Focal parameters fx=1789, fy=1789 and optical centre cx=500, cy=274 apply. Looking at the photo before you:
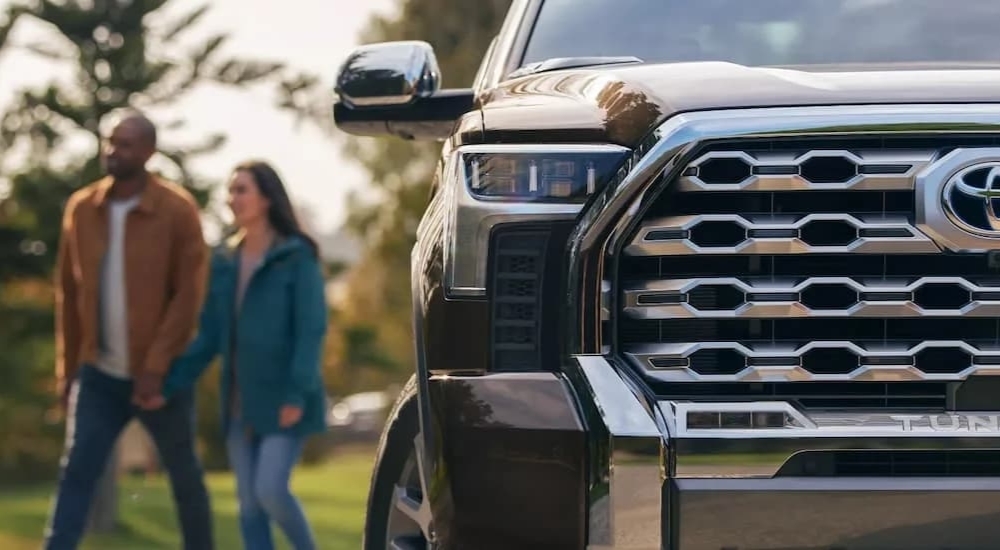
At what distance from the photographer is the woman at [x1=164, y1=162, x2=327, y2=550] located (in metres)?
6.91

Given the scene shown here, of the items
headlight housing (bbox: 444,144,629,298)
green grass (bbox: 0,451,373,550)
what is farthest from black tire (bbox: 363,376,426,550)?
green grass (bbox: 0,451,373,550)

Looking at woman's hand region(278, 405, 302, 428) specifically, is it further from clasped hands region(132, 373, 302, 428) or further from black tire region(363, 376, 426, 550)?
black tire region(363, 376, 426, 550)

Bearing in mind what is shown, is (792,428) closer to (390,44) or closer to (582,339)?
(582,339)

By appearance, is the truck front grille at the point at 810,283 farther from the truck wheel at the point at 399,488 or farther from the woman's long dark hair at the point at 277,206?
the woman's long dark hair at the point at 277,206

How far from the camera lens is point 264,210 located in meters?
7.14

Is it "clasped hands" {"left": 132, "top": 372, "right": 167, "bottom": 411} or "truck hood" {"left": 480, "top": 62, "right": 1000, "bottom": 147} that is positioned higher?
"truck hood" {"left": 480, "top": 62, "right": 1000, "bottom": 147}

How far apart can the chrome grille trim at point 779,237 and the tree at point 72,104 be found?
13464 millimetres

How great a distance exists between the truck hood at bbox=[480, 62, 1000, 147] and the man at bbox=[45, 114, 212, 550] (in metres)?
3.52

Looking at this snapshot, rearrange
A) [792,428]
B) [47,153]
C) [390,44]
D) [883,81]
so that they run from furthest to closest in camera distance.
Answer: [47,153] < [390,44] < [883,81] < [792,428]

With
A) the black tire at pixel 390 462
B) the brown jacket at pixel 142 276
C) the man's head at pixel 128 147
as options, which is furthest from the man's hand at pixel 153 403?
the black tire at pixel 390 462

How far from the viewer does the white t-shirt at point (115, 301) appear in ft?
22.8

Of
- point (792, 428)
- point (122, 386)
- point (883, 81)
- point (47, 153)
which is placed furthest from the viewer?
point (47, 153)

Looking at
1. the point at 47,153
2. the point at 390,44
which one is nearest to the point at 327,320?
the point at 390,44

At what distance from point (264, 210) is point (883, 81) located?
4.00m
